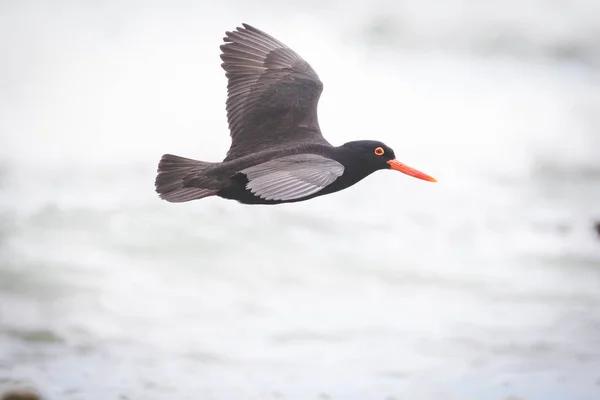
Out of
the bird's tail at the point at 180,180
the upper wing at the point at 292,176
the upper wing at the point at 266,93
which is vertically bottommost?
the upper wing at the point at 292,176

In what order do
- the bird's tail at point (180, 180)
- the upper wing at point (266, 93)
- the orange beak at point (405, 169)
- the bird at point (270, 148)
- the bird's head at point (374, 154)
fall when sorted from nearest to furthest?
the bird at point (270, 148) < the bird's tail at point (180, 180) < the bird's head at point (374, 154) < the orange beak at point (405, 169) < the upper wing at point (266, 93)

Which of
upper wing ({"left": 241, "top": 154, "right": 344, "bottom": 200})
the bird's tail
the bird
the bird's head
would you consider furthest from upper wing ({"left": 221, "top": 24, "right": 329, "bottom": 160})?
upper wing ({"left": 241, "top": 154, "right": 344, "bottom": 200})

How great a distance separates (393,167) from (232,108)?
1451mm

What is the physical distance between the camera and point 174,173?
6582 mm

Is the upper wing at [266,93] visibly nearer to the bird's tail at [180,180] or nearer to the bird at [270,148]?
the bird at [270,148]

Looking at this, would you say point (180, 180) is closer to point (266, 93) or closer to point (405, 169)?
point (266, 93)

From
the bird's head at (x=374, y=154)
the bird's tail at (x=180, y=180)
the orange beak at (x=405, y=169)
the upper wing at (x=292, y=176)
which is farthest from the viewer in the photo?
the orange beak at (x=405, y=169)

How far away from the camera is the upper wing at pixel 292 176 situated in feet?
17.8

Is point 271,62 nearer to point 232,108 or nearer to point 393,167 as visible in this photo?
point 232,108

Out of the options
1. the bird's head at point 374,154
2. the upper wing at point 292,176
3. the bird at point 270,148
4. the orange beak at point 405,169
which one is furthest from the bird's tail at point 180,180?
the orange beak at point 405,169

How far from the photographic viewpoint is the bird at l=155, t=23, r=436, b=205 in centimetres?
585

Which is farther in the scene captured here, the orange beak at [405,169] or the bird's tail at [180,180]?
the orange beak at [405,169]

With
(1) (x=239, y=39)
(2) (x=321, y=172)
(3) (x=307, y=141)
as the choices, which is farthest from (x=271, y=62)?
(2) (x=321, y=172)

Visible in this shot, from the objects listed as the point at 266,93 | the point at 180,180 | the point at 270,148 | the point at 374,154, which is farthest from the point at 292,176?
the point at 266,93
